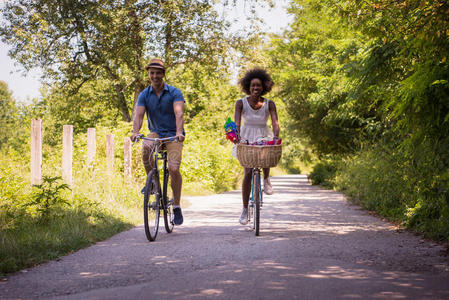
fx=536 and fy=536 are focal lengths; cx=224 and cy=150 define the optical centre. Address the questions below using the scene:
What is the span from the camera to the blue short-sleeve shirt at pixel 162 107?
738 cm

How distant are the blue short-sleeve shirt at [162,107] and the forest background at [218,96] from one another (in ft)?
5.45

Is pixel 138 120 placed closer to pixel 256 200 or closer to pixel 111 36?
pixel 256 200

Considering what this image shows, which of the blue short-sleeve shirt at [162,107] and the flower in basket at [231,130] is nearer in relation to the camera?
the flower in basket at [231,130]

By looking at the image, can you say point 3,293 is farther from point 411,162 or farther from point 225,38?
point 225,38

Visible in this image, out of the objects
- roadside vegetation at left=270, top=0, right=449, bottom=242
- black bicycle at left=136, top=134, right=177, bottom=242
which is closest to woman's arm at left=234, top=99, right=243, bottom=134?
black bicycle at left=136, top=134, right=177, bottom=242

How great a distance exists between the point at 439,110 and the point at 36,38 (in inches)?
641

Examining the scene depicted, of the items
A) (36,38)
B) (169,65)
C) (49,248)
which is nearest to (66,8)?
(36,38)

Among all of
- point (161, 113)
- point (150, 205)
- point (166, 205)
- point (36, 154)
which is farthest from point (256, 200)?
point (36, 154)

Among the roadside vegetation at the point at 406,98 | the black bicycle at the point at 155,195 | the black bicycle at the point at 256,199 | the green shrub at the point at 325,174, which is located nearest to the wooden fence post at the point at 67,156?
the black bicycle at the point at 155,195

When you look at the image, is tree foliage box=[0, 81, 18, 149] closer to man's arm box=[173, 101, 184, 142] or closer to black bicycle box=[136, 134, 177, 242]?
black bicycle box=[136, 134, 177, 242]

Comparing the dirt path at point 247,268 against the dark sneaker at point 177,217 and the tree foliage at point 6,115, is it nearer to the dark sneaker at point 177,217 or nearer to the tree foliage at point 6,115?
the dark sneaker at point 177,217

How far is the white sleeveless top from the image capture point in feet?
25.0

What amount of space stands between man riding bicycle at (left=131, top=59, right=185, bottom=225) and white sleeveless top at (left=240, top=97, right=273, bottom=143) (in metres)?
0.92

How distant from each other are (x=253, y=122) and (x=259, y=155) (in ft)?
2.56
